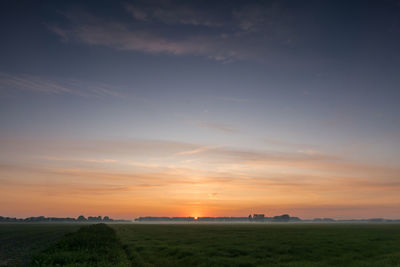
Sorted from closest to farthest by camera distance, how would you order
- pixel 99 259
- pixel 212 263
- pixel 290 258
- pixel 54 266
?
pixel 54 266 → pixel 99 259 → pixel 212 263 → pixel 290 258

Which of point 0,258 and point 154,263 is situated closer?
point 154,263

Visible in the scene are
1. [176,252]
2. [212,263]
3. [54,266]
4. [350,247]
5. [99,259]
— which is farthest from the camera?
[350,247]

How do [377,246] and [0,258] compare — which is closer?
[0,258]

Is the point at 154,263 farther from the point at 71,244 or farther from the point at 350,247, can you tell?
the point at 350,247

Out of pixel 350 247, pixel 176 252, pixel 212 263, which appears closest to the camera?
pixel 212 263

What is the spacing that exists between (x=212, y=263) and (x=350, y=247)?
20708mm

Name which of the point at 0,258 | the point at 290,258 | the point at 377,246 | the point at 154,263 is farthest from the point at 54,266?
the point at 377,246

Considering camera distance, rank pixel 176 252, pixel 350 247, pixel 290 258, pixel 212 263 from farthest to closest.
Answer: pixel 350 247 < pixel 176 252 < pixel 290 258 < pixel 212 263

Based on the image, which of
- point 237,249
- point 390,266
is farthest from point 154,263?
point 390,266

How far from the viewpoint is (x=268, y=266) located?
23344mm

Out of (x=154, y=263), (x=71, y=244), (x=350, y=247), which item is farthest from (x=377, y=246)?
(x=71, y=244)

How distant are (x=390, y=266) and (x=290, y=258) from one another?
794 centimetres

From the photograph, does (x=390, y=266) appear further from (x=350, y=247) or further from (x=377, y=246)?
(x=377, y=246)

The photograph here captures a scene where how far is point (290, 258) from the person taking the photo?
90.0 ft
